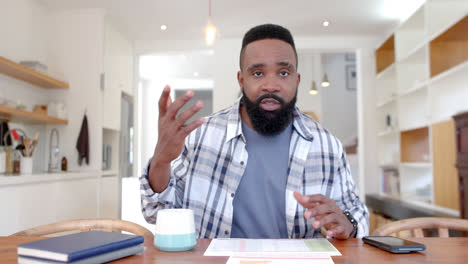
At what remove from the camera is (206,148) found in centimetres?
137

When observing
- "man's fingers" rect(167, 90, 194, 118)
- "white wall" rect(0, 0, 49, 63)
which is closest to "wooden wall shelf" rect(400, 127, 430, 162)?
"man's fingers" rect(167, 90, 194, 118)

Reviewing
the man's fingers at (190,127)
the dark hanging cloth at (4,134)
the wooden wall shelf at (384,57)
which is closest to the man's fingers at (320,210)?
the man's fingers at (190,127)

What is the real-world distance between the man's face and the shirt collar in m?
0.06

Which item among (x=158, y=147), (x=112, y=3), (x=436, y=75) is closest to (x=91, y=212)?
(x=112, y=3)

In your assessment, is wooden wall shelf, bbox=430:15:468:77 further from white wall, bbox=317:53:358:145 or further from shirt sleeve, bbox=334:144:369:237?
white wall, bbox=317:53:358:145

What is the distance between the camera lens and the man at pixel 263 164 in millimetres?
1267

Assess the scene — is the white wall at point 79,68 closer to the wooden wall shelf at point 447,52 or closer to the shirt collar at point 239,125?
the shirt collar at point 239,125

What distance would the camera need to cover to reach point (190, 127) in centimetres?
86

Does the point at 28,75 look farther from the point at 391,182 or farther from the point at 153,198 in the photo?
the point at 391,182

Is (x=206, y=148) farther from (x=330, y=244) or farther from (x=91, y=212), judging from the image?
(x=91, y=212)

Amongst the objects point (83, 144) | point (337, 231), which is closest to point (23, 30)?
point (83, 144)

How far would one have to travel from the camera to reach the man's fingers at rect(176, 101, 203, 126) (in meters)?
0.81

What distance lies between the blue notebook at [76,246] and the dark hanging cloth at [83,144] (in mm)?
3594

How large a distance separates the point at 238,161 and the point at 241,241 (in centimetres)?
41
